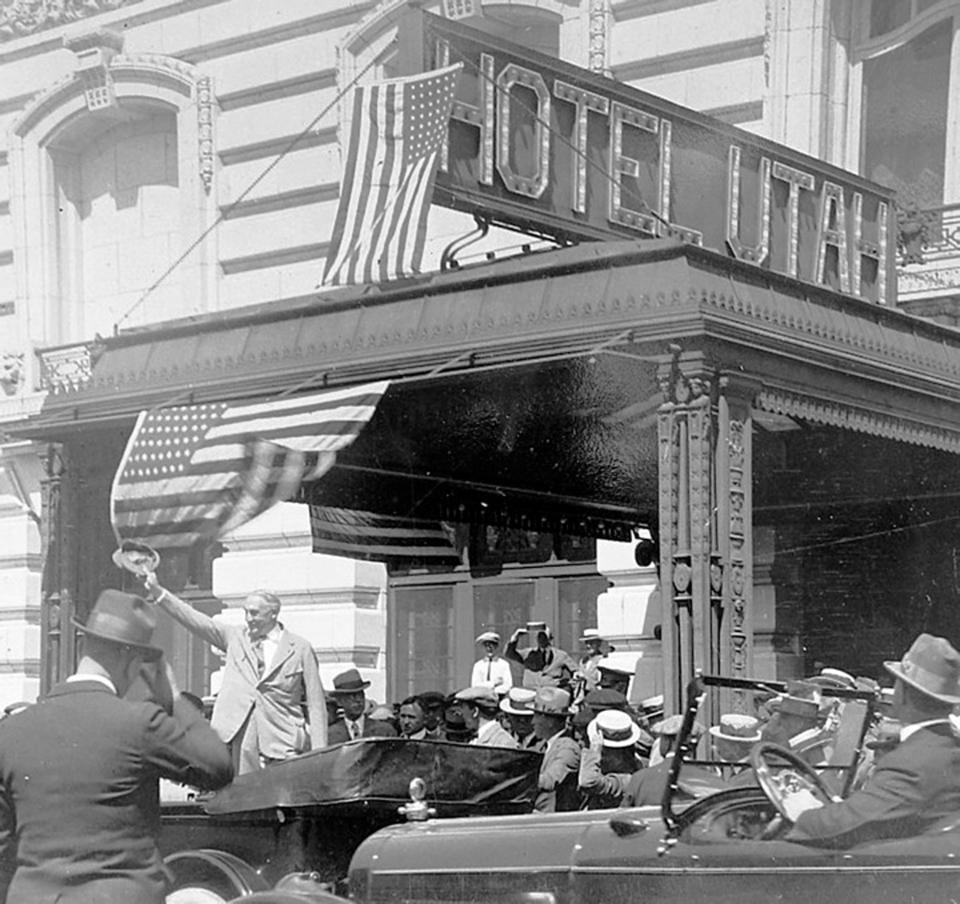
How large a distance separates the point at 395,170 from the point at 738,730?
484 centimetres

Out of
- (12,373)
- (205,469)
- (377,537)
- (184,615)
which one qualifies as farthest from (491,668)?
(12,373)

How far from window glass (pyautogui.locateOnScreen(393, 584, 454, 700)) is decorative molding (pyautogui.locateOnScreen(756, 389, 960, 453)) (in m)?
7.71

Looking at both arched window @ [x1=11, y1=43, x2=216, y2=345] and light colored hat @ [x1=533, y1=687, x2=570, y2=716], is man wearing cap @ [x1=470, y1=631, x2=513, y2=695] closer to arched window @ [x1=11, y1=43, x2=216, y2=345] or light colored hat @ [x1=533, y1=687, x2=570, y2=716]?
light colored hat @ [x1=533, y1=687, x2=570, y2=716]

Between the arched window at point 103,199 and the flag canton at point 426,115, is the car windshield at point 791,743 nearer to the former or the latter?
the flag canton at point 426,115

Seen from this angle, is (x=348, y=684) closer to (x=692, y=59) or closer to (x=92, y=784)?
(x=692, y=59)

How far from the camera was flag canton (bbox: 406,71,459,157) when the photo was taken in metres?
11.5

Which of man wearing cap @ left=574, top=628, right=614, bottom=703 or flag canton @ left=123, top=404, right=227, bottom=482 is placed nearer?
flag canton @ left=123, top=404, right=227, bottom=482

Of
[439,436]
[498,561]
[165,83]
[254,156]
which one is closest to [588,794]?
[439,436]

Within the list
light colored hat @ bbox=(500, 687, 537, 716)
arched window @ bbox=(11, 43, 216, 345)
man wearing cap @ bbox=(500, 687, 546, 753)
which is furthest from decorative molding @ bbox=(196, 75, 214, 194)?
man wearing cap @ bbox=(500, 687, 546, 753)

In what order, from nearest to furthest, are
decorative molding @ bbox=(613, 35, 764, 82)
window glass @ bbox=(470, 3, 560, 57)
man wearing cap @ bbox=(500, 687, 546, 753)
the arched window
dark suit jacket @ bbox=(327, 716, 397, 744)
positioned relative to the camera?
1. man wearing cap @ bbox=(500, 687, 546, 753)
2. dark suit jacket @ bbox=(327, 716, 397, 744)
3. decorative molding @ bbox=(613, 35, 764, 82)
4. window glass @ bbox=(470, 3, 560, 57)
5. the arched window

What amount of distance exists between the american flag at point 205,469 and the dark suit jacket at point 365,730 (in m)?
1.51

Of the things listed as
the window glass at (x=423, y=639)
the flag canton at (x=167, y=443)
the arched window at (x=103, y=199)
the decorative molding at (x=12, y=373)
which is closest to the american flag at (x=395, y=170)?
the flag canton at (x=167, y=443)

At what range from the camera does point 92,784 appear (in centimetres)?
540

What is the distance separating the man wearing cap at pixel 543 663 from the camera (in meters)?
13.4
